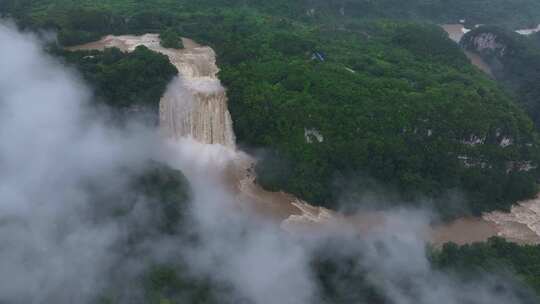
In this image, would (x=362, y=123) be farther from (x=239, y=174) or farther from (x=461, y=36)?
(x=461, y=36)

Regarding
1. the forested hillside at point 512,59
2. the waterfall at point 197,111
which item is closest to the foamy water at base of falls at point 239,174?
the waterfall at point 197,111

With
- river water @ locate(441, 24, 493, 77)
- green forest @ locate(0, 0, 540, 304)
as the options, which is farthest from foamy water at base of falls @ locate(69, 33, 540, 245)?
river water @ locate(441, 24, 493, 77)

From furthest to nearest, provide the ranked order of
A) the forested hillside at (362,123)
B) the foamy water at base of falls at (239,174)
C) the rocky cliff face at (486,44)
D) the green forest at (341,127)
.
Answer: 1. the rocky cliff face at (486,44)
2. the forested hillside at (362,123)
3. the foamy water at base of falls at (239,174)
4. the green forest at (341,127)

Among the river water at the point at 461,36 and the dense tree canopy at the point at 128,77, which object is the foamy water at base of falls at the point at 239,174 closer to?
the dense tree canopy at the point at 128,77

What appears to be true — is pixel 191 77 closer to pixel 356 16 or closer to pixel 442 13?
pixel 356 16

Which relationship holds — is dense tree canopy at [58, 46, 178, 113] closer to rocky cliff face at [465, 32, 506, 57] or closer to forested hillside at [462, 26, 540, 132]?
forested hillside at [462, 26, 540, 132]

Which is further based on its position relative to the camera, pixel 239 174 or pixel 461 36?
pixel 461 36

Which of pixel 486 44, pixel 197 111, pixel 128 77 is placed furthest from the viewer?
pixel 486 44

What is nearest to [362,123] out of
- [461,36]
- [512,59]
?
[512,59]
